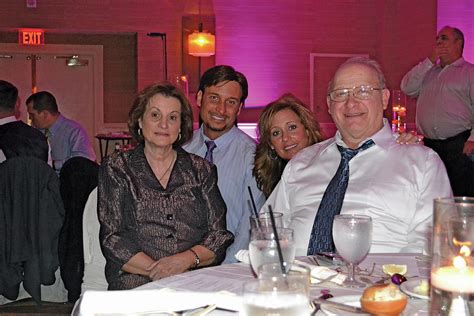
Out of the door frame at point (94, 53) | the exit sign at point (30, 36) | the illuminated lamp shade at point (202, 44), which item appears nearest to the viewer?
the illuminated lamp shade at point (202, 44)

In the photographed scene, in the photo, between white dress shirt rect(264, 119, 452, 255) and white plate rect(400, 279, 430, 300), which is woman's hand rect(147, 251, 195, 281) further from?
white plate rect(400, 279, 430, 300)

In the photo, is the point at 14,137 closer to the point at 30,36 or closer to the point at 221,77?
the point at 221,77

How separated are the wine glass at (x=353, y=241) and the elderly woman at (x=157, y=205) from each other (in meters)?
1.10

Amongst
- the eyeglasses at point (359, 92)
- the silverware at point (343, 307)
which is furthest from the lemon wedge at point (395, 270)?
the eyeglasses at point (359, 92)

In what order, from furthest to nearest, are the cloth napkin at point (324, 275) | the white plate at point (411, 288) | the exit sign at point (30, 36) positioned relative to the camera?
the exit sign at point (30, 36)
the cloth napkin at point (324, 275)
the white plate at point (411, 288)

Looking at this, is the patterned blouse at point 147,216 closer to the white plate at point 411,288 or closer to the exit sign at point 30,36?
the white plate at point 411,288

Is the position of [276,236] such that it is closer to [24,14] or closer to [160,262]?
[160,262]

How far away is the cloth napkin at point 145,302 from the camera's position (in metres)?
1.32

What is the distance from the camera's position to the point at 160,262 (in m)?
2.65

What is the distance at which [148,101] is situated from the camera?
291cm

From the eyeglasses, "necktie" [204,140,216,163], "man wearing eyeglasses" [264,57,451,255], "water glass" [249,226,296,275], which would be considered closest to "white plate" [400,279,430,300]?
"water glass" [249,226,296,275]

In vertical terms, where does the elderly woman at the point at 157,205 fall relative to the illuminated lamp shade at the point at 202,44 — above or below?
below

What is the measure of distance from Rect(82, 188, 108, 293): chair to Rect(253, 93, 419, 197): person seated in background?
839 millimetres

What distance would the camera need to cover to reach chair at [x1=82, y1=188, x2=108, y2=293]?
9.45ft
